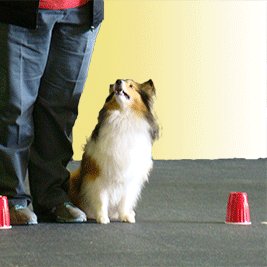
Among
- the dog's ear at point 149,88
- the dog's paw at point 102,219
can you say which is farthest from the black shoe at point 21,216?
the dog's ear at point 149,88

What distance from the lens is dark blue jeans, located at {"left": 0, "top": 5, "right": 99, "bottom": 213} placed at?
11.9 feet

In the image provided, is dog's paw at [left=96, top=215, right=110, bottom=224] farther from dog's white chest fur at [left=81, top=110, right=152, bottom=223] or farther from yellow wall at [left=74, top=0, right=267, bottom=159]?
yellow wall at [left=74, top=0, right=267, bottom=159]

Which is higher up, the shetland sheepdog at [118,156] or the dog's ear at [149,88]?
the dog's ear at [149,88]

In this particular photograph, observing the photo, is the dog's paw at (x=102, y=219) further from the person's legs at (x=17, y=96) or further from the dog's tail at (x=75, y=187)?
the person's legs at (x=17, y=96)

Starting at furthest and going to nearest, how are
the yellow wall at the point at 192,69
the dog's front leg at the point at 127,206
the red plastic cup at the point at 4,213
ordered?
1. the yellow wall at the point at 192,69
2. the dog's front leg at the point at 127,206
3. the red plastic cup at the point at 4,213

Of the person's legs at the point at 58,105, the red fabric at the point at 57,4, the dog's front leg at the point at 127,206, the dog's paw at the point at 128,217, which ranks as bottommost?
the dog's paw at the point at 128,217

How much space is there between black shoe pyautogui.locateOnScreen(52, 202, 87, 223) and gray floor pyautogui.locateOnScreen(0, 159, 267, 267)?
67 millimetres

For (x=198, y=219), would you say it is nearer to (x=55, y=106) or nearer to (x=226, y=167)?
(x=55, y=106)

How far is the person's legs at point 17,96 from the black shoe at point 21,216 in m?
0.04

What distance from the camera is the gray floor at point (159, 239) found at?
289cm

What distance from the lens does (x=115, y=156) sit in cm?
388

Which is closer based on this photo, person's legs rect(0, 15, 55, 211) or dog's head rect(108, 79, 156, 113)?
person's legs rect(0, 15, 55, 211)

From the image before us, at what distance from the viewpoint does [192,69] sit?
733 centimetres

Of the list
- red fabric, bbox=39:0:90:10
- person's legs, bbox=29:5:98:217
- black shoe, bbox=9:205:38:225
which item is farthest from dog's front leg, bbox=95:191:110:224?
red fabric, bbox=39:0:90:10
